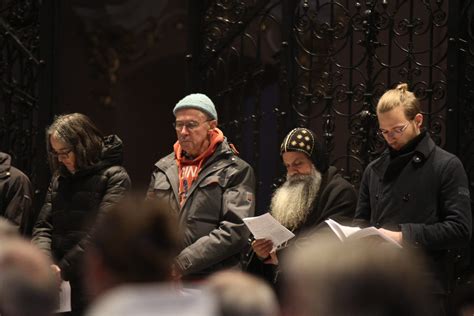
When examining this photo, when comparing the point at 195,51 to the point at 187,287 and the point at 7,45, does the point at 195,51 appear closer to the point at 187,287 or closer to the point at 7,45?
the point at 7,45

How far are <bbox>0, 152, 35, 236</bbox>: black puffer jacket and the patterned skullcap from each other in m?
1.78

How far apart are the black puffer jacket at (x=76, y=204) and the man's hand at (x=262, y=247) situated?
886mm

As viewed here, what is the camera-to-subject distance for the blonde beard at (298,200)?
18.0ft

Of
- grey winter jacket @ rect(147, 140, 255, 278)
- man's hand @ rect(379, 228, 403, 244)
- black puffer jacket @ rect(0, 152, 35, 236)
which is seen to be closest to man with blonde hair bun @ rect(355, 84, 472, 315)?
man's hand @ rect(379, 228, 403, 244)

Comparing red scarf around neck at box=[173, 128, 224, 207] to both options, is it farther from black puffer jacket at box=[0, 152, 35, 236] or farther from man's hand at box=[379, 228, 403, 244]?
man's hand at box=[379, 228, 403, 244]

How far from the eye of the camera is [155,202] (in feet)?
7.07

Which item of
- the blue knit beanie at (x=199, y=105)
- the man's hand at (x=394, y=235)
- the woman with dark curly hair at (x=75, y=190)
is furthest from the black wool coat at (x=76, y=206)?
the man's hand at (x=394, y=235)

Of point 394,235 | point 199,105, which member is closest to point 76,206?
point 199,105

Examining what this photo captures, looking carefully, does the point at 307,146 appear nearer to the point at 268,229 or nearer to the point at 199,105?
the point at 268,229

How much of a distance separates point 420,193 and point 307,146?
833mm

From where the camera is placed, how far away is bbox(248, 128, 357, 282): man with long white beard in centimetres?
547

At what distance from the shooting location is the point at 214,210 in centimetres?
555

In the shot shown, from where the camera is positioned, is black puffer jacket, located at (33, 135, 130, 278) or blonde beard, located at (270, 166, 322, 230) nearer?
blonde beard, located at (270, 166, 322, 230)

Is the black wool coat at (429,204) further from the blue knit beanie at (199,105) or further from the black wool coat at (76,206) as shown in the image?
the black wool coat at (76,206)
